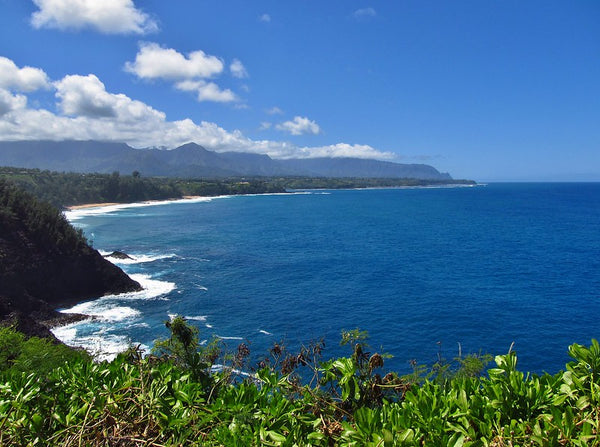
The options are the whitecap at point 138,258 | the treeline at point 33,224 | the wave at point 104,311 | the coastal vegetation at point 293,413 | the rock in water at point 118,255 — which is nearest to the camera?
the coastal vegetation at point 293,413

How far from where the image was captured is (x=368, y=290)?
1761 inches

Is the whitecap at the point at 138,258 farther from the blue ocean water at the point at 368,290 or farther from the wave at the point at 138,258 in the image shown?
the blue ocean water at the point at 368,290

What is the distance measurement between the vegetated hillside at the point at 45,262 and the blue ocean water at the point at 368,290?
3.17m

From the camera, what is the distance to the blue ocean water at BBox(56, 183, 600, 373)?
3231 cm

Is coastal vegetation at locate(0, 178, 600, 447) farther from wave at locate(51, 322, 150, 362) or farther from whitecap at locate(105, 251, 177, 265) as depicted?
whitecap at locate(105, 251, 177, 265)

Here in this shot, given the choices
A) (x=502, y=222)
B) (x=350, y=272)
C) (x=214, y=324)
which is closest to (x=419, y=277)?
(x=350, y=272)

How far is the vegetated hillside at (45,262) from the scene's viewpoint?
39.3m

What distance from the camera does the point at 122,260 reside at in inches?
2297

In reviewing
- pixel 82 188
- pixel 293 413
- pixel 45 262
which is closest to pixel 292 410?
pixel 293 413

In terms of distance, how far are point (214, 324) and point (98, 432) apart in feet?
105

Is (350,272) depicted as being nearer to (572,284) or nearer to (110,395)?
(572,284)

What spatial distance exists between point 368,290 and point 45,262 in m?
35.1

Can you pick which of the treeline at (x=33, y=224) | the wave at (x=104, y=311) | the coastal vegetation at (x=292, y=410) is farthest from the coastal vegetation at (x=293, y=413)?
the treeline at (x=33, y=224)

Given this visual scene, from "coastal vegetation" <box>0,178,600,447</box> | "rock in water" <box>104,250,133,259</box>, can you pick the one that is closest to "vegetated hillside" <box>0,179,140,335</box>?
"rock in water" <box>104,250,133,259</box>
